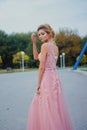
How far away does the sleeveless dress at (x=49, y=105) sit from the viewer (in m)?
5.09

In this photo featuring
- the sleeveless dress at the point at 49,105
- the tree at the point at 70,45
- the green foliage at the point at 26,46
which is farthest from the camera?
the tree at the point at 70,45

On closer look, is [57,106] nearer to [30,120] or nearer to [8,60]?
[30,120]

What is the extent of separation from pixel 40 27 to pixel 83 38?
82.5 metres

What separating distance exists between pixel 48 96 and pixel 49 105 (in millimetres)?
Answer: 116

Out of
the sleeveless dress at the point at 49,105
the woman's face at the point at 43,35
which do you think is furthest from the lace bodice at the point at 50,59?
the woman's face at the point at 43,35

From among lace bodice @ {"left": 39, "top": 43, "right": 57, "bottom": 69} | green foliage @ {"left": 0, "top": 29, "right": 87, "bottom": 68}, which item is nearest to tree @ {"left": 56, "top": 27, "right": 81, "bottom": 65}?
green foliage @ {"left": 0, "top": 29, "right": 87, "bottom": 68}

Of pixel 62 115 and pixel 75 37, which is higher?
pixel 75 37

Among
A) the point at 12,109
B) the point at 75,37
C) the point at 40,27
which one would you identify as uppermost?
the point at 75,37

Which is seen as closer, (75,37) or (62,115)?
(62,115)

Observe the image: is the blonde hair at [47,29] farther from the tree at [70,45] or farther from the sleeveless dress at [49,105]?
the tree at [70,45]

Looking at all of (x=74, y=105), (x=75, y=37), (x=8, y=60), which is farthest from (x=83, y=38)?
(x=74, y=105)

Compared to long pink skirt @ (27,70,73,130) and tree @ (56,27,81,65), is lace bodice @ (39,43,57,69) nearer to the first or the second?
long pink skirt @ (27,70,73,130)

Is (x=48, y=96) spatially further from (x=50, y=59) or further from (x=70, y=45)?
(x=70, y=45)

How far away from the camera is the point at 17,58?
Result: 75.7 m
